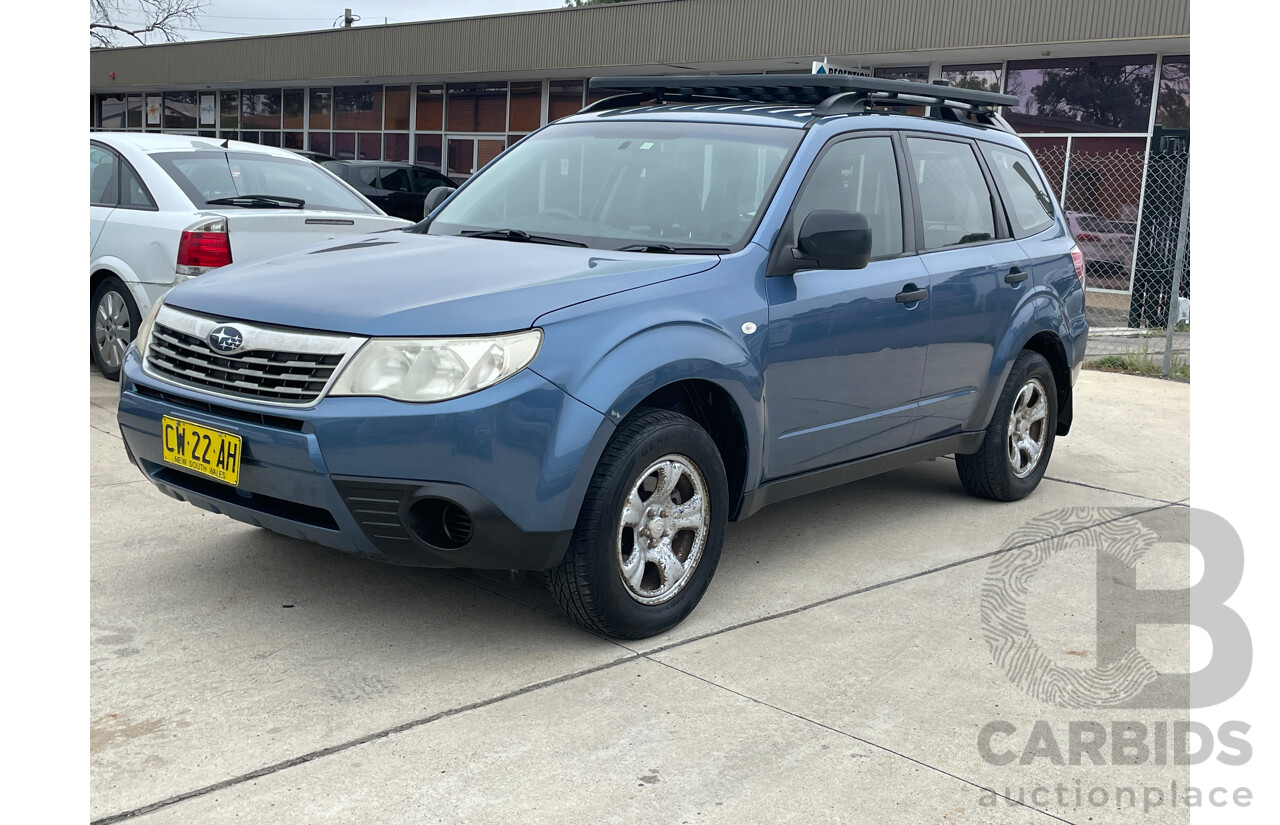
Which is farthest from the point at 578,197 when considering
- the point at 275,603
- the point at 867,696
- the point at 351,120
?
the point at 351,120

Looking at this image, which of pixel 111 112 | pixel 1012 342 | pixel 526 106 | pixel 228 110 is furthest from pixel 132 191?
pixel 111 112

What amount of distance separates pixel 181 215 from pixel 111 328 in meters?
1.02

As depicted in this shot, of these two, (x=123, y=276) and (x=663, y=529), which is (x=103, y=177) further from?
(x=663, y=529)

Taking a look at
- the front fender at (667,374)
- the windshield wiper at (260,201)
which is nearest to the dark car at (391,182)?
the windshield wiper at (260,201)

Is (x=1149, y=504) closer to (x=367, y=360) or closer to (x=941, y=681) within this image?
(x=941, y=681)

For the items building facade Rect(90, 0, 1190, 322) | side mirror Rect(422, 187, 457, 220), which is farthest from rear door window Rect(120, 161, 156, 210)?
building facade Rect(90, 0, 1190, 322)

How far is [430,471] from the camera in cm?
340

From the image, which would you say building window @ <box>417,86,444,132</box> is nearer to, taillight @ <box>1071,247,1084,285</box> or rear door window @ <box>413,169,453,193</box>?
rear door window @ <box>413,169,453,193</box>

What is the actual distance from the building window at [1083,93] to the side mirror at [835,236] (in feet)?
48.6

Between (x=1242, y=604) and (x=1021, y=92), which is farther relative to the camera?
(x=1021, y=92)

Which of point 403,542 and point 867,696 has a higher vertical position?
point 403,542

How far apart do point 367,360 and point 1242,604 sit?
11.7ft

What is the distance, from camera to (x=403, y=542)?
11.5ft

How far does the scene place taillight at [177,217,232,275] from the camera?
702 cm
